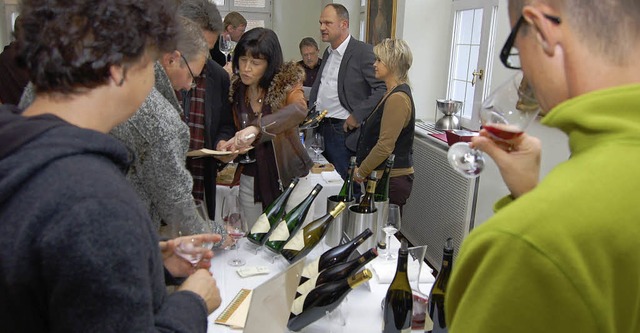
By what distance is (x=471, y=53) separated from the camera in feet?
12.9

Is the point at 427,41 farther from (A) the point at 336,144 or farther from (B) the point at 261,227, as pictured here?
(B) the point at 261,227

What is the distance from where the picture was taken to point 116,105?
0.83 meters

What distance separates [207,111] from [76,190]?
5.84ft

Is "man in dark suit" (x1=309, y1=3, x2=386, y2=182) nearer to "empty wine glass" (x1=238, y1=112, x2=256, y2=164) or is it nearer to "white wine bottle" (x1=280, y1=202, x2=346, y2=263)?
"empty wine glass" (x1=238, y1=112, x2=256, y2=164)

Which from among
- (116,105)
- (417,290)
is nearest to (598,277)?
(116,105)

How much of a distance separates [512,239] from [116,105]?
2.16ft

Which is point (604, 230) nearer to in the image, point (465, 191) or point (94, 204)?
point (94, 204)

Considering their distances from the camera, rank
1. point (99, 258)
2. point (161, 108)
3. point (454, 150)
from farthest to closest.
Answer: point (161, 108), point (454, 150), point (99, 258)

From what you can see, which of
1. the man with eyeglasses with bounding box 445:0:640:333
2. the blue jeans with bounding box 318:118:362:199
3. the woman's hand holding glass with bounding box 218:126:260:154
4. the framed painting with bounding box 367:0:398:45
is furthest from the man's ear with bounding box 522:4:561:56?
the framed painting with bounding box 367:0:398:45

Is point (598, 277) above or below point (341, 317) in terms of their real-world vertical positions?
above

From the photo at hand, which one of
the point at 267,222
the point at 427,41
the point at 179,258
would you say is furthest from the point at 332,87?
the point at 179,258

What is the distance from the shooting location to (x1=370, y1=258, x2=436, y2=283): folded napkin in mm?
1539

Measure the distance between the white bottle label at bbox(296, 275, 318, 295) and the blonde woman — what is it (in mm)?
1545

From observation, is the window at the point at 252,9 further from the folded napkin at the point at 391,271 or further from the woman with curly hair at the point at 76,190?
the woman with curly hair at the point at 76,190
